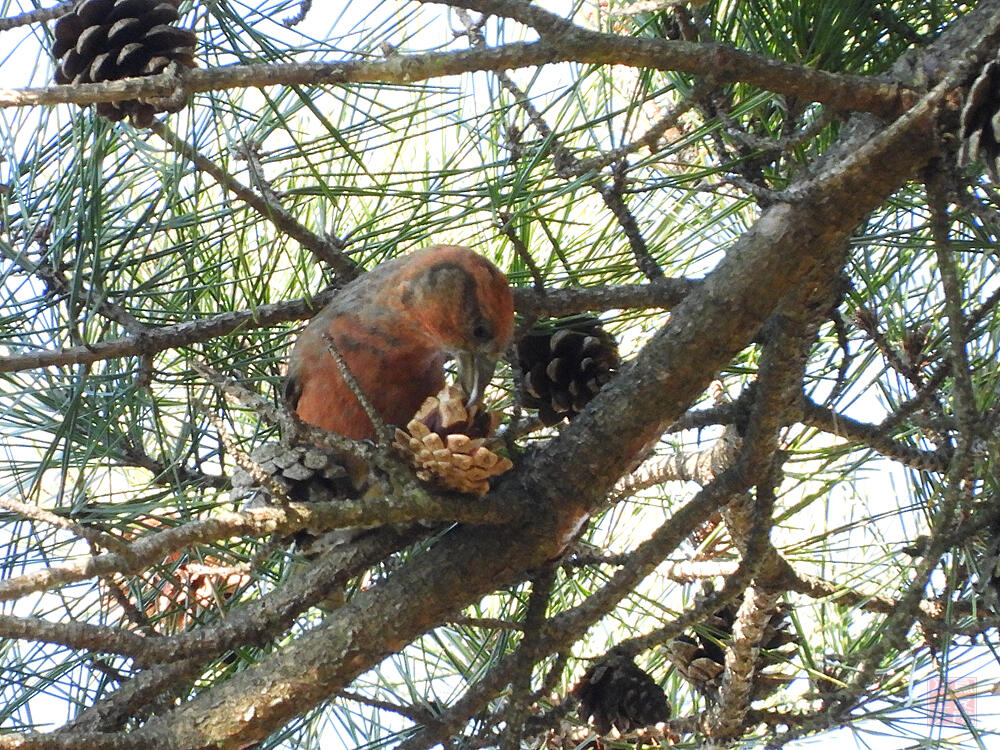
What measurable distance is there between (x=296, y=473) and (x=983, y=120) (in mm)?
951

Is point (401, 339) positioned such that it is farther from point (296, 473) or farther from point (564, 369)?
point (296, 473)

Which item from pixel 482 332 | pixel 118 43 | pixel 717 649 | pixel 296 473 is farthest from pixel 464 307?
pixel 717 649

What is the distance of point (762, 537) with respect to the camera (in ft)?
5.48

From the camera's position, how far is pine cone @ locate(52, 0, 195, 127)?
4.83 feet

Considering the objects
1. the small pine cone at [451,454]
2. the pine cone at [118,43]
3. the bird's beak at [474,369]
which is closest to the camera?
the small pine cone at [451,454]

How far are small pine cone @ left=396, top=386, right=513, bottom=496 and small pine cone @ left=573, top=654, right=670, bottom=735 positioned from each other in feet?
2.58

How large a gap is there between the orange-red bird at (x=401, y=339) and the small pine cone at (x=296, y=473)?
11.1 inches

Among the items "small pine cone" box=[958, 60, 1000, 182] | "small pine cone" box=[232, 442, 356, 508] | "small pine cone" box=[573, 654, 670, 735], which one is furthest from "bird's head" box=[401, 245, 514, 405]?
"small pine cone" box=[958, 60, 1000, 182]

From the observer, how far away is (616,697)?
2070 millimetres

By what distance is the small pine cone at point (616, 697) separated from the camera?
2066mm

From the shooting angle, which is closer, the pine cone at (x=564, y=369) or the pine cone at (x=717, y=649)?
the pine cone at (x=564, y=369)

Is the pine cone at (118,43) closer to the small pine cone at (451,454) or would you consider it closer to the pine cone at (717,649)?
the small pine cone at (451,454)

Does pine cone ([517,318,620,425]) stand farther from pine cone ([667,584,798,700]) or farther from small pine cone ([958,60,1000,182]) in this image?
small pine cone ([958,60,1000,182])

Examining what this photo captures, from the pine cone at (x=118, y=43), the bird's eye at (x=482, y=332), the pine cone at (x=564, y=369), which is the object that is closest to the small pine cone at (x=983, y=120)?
the pine cone at (x=564, y=369)
